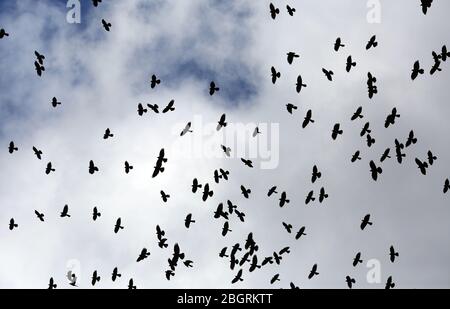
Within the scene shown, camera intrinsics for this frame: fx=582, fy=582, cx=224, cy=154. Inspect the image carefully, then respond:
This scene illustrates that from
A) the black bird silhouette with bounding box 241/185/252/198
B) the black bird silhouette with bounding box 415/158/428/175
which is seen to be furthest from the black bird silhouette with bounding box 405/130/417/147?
the black bird silhouette with bounding box 241/185/252/198

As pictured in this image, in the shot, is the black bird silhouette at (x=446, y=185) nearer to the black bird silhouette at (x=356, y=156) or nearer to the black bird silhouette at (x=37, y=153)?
the black bird silhouette at (x=356, y=156)

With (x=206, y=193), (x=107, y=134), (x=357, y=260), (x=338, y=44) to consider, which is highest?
(x=338, y=44)

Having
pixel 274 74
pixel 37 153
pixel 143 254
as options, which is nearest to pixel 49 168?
pixel 37 153

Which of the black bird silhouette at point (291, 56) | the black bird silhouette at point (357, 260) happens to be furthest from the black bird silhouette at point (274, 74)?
the black bird silhouette at point (357, 260)

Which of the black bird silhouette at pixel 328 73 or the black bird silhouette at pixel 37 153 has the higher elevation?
the black bird silhouette at pixel 328 73

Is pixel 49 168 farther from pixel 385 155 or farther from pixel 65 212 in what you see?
pixel 385 155

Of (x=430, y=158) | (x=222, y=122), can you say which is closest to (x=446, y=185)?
(x=430, y=158)

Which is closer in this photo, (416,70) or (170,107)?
(416,70)

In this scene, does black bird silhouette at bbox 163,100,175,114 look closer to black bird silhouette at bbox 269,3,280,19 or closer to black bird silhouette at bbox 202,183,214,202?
black bird silhouette at bbox 202,183,214,202

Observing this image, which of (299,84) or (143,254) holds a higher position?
(299,84)

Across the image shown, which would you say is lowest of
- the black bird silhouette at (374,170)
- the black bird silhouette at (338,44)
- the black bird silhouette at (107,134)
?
the black bird silhouette at (374,170)

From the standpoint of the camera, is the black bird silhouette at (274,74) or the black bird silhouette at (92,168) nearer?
the black bird silhouette at (274,74)
